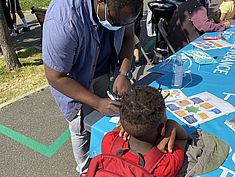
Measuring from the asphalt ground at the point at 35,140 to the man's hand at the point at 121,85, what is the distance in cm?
114

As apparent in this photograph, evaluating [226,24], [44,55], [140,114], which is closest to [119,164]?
[140,114]

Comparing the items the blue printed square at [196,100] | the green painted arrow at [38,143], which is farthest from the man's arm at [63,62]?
the green painted arrow at [38,143]

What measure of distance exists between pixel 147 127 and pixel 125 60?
33.0 inches

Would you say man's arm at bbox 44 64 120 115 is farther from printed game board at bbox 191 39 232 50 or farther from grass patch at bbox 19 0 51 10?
grass patch at bbox 19 0 51 10

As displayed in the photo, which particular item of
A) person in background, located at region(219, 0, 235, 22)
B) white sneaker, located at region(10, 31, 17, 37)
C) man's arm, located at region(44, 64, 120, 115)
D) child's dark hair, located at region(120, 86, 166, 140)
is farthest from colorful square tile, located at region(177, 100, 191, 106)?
white sneaker, located at region(10, 31, 17, 37)

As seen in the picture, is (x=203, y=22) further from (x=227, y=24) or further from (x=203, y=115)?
(x=203, y=115)

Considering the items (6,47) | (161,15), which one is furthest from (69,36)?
(6,47)

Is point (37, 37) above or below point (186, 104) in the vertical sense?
below

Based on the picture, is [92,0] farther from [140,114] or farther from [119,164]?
[119,164]

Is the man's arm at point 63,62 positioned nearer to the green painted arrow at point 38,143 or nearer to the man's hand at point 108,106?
the man's hand at point 108,106

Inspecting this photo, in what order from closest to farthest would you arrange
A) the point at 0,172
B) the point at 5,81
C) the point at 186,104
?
the point at 186,104 < the point at 0,172 < the point at 5,81

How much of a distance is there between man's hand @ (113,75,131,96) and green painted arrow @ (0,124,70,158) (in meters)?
1.37

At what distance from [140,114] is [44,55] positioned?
0.64m

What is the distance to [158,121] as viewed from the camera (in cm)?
173
